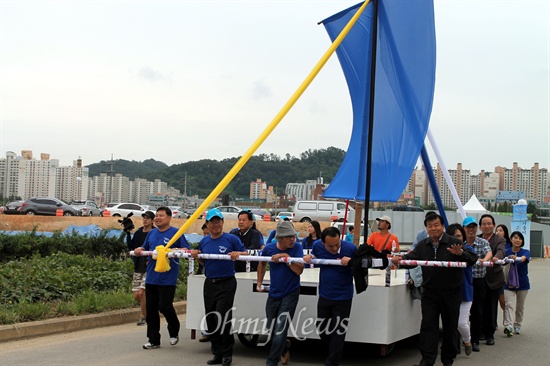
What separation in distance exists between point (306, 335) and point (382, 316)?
94cm

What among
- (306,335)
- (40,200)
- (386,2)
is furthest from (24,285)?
(40,200)

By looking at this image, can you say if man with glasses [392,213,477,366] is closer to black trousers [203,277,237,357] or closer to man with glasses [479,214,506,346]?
black trousers [203,277,237,357]

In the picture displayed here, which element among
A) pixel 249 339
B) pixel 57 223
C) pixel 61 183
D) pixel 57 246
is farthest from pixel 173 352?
pixel 61 183

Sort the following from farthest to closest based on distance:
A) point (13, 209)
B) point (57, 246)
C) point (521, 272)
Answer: point (13, 209) → point (57, 246) → point (521, 272)

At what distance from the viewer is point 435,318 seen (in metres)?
8.32

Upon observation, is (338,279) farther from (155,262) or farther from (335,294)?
(155,262)

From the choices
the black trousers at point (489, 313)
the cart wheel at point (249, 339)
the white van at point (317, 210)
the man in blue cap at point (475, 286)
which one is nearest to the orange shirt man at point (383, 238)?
the man in blue cap at point (475, 286)

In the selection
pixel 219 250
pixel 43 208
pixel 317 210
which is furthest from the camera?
pixel 43 208

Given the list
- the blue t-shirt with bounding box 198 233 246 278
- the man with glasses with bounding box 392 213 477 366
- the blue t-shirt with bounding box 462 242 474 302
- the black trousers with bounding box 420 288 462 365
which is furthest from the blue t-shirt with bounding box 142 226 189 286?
the blue t-shirt with bounding box 462 242 474 302

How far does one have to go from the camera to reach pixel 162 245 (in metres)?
9.30

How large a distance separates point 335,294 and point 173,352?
255 centimetres

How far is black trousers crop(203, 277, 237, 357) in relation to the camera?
849 cm

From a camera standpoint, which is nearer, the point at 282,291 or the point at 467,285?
the point at 282,291

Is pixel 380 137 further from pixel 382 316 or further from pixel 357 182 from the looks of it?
pixel 382 316
